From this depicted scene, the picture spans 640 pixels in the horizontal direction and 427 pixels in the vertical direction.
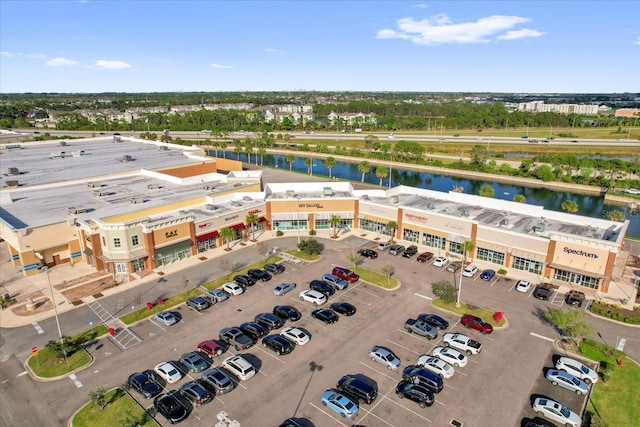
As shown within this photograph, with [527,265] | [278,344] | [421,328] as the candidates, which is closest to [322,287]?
[278,344]

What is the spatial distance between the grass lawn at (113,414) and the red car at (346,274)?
24952 mm

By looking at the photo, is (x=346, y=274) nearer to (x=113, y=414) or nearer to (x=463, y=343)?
(x=463, y=343)

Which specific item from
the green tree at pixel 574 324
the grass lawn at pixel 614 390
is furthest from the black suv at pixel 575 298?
the grass lawn at pixel 614 390

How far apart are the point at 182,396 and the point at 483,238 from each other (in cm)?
3893

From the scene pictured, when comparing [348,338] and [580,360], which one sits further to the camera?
[348,338]

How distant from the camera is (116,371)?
32.7 meters

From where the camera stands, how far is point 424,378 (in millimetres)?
30406

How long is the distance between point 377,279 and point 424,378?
17863mm

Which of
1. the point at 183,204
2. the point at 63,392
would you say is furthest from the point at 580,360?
the point at 183,204

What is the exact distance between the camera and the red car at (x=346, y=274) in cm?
4728

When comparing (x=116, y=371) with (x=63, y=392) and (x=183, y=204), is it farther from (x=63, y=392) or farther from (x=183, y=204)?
(x=183, y=204)

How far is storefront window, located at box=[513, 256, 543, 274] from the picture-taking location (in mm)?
48938

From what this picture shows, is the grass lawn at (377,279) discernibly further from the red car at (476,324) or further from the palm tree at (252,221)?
the palm tree at (252,221)

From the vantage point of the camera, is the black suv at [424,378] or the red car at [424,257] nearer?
the black suv at [424,378]
